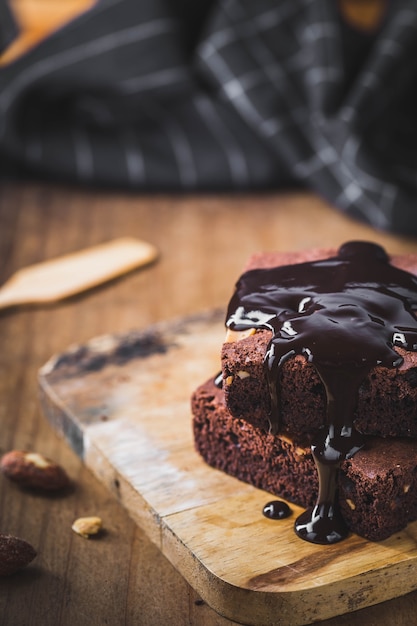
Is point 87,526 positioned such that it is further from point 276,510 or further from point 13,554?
point 276,510

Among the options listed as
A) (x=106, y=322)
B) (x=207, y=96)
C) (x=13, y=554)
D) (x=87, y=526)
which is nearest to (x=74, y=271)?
(x=106, y=322)

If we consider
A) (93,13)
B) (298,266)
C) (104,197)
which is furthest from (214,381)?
(93,13)

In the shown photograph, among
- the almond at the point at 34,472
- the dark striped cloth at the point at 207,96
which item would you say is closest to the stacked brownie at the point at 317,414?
the almond at the point at 34,472

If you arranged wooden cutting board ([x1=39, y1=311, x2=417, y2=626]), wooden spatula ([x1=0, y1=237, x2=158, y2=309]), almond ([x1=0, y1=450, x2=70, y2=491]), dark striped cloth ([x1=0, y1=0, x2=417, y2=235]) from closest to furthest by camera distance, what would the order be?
1. wooden cutting board ([x1=39, y1=311, x2=417, y2=626])
2. almond ([x1=0, y1=450, x2=70, y2=491])
3. wooden spatula ([x1=0, y1=237, x2=158, y2=309])
4. dark striped cloth ([x1=0, y1=0, x2=417, y2=235])

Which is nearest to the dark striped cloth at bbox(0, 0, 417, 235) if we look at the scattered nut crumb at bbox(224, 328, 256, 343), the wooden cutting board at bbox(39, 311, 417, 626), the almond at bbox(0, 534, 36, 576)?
the wooden cutting board at bbox(39, 311, 417, 626)

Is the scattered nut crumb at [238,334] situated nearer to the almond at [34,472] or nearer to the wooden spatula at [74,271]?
the almond at [34,472]

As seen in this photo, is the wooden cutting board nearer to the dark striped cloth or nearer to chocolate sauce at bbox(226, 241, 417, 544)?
chocolate sauce at bbox(226, 241, 417, 544)
